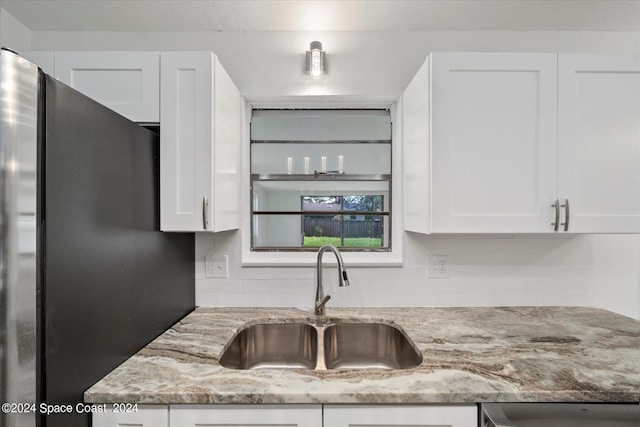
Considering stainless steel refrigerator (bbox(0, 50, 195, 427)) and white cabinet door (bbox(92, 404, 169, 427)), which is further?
white cabinet door (bbox(92, 404, 169, 427))

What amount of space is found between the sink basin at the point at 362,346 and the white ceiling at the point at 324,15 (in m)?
1.62

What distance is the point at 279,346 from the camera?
160cm

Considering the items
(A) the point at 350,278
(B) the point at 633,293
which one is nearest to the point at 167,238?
(A) the point at 350,278

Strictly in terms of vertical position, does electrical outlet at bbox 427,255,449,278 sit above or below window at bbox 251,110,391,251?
below

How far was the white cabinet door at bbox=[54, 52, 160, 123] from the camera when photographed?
4.37 feet

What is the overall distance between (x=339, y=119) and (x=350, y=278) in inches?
37.9

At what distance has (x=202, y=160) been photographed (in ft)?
4.37

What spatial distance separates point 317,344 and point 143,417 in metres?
0.77

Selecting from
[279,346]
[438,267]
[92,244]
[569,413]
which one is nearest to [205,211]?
[92,244]

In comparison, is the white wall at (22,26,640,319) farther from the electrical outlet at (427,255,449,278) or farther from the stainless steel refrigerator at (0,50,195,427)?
the stainless steel refrigerator at (0,50,195,427)

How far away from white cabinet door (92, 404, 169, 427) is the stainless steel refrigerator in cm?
8

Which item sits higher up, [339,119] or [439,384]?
[339,119]

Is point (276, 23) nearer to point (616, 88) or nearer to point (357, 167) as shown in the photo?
point (357, 167)

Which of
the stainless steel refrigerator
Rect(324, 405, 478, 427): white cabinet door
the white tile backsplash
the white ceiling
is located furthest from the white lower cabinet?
the white ceiling
